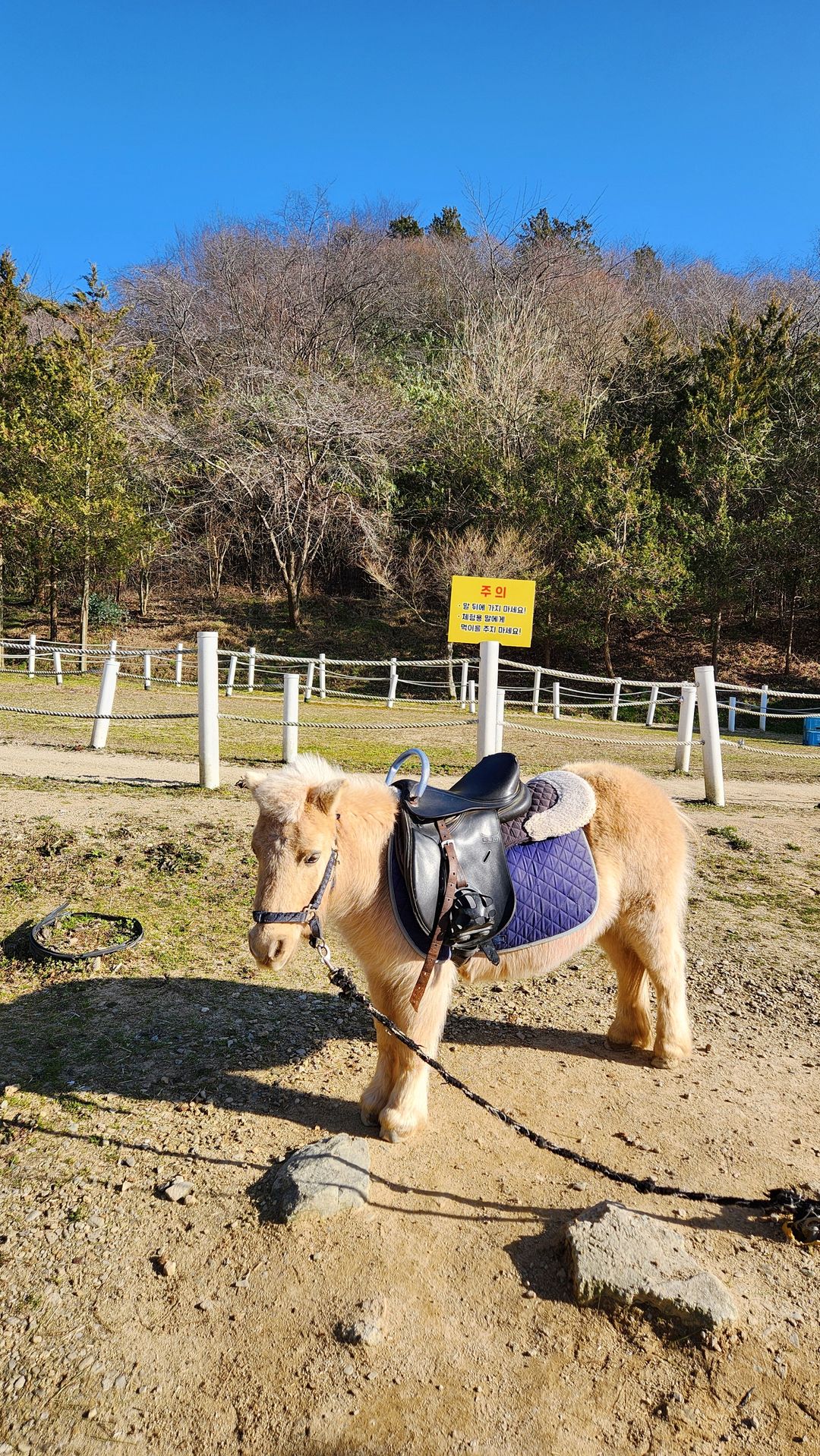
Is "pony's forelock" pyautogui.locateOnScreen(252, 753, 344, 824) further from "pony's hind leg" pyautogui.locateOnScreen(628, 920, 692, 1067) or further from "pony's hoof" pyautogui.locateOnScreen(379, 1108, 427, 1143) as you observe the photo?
"pony's hind leg" pyautogui.locateOnScreen(628, 920, 692, 1067)

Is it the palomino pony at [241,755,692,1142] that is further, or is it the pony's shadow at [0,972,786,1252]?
the pony's shadow at [0,972,786,1252]

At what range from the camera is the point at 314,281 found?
131ft

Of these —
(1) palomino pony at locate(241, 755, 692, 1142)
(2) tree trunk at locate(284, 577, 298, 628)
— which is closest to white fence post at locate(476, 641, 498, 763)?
(1) palomino pony at locate(241, 755, 692, 1142)

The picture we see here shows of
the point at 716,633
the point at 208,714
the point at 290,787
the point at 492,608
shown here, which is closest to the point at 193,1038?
the point at 290,787

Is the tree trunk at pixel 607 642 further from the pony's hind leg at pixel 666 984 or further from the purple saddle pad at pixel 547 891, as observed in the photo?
the purple saddle pad at pixel 547 891

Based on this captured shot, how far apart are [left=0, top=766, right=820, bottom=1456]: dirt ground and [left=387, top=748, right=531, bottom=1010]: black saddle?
2.49 feet

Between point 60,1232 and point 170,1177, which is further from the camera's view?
point 170,1177

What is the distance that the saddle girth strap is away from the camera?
108 inches

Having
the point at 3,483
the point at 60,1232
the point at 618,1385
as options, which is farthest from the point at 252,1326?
the point at 3,483

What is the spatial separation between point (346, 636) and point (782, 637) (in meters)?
16.3

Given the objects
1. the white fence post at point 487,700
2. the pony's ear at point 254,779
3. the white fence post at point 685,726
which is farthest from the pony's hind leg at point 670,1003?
the white fence post at point 685,726

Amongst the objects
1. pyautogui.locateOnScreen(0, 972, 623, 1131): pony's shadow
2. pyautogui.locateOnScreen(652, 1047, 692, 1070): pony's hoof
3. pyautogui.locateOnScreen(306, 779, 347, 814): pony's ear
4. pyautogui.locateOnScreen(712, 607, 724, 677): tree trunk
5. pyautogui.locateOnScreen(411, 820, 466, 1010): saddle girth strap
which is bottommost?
pyautogui.locateOnScreen(0, 972, 623, 1131): pony's shadow

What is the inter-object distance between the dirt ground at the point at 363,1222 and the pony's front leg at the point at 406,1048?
10 centimetres

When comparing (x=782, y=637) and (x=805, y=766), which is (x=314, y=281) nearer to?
(x=782, y=637)
